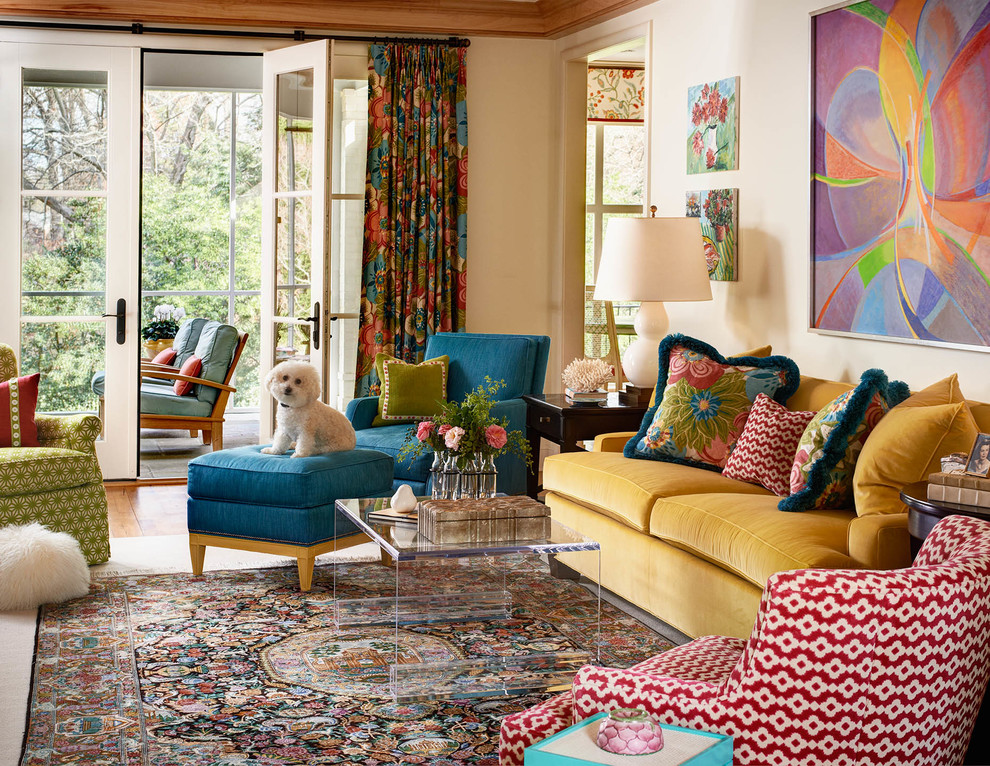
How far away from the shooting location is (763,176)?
4699 millimetres

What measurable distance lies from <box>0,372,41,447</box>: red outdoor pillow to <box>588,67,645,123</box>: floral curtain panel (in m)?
4.52

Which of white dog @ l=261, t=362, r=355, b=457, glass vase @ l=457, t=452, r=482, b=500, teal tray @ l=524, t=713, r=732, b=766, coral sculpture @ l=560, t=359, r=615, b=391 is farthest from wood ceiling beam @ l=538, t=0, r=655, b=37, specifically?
teal tray @ l=524, t=713, r=732, b=766

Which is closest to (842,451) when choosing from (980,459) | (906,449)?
(906,449)

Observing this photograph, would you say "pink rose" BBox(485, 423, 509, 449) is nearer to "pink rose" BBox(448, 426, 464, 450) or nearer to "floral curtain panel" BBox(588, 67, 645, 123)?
"pink rose" BBox(448, 426, 464, 450)

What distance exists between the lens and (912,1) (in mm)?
3727

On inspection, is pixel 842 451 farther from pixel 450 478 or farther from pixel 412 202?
pixel 412 202

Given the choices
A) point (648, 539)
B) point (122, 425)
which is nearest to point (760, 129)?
point (648, 539)

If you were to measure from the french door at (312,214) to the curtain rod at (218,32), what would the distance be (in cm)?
11


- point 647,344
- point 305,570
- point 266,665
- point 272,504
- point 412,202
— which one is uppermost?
point 412,202

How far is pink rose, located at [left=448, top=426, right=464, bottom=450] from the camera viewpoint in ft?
11.5

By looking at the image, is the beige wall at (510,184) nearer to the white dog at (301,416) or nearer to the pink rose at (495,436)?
the white dog at (301,416)

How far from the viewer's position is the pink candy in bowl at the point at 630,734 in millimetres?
1646

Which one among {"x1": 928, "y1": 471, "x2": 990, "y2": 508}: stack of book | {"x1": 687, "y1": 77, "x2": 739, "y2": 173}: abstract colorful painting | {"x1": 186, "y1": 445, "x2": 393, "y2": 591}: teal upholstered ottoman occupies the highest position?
{"x1": 687, "y1": 77, "x2": 739, "y2": 173}: abstract colorful painting

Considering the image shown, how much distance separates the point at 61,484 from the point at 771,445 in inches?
107
